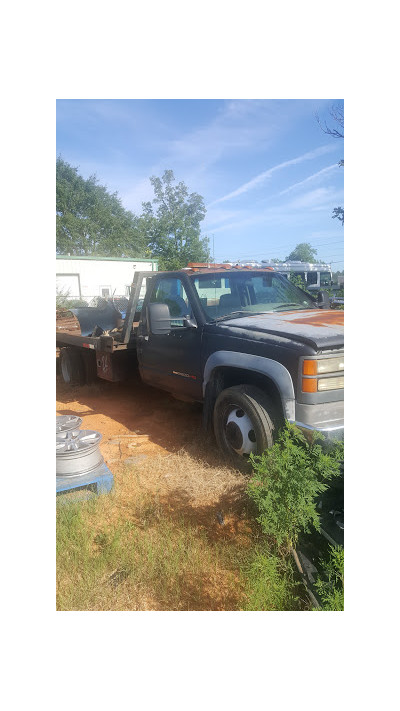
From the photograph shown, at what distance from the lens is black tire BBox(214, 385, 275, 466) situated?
313 centimetres

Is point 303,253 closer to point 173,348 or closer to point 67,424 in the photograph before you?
point 173,348

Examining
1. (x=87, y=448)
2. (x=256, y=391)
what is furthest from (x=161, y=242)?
(x=87, y=448)

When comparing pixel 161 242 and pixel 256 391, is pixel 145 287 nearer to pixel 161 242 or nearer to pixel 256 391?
pixel 161 242

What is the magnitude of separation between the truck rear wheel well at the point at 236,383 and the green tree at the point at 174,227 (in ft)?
3.88

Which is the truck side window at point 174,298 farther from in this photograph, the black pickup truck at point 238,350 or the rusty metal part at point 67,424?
the rusty metal part at point 67,424

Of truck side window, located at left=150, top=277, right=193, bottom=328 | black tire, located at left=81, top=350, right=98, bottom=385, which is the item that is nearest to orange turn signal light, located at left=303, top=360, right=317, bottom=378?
truck side window, located at left=150, top=277, right=193, bottom=328

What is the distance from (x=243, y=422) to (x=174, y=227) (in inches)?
73.7

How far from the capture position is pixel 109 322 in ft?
20.6

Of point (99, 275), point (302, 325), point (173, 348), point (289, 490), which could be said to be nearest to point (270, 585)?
point (289, 490)

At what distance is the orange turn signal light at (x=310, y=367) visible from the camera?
2.84 metres

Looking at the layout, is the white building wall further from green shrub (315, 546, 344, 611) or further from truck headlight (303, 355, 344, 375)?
green shrub (315, 546, 344, 611)

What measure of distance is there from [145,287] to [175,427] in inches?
64.8

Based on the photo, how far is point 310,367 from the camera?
9.34 feet

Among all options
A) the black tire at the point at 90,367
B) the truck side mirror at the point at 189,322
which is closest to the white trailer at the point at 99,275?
the black tire at the point at 90,367
